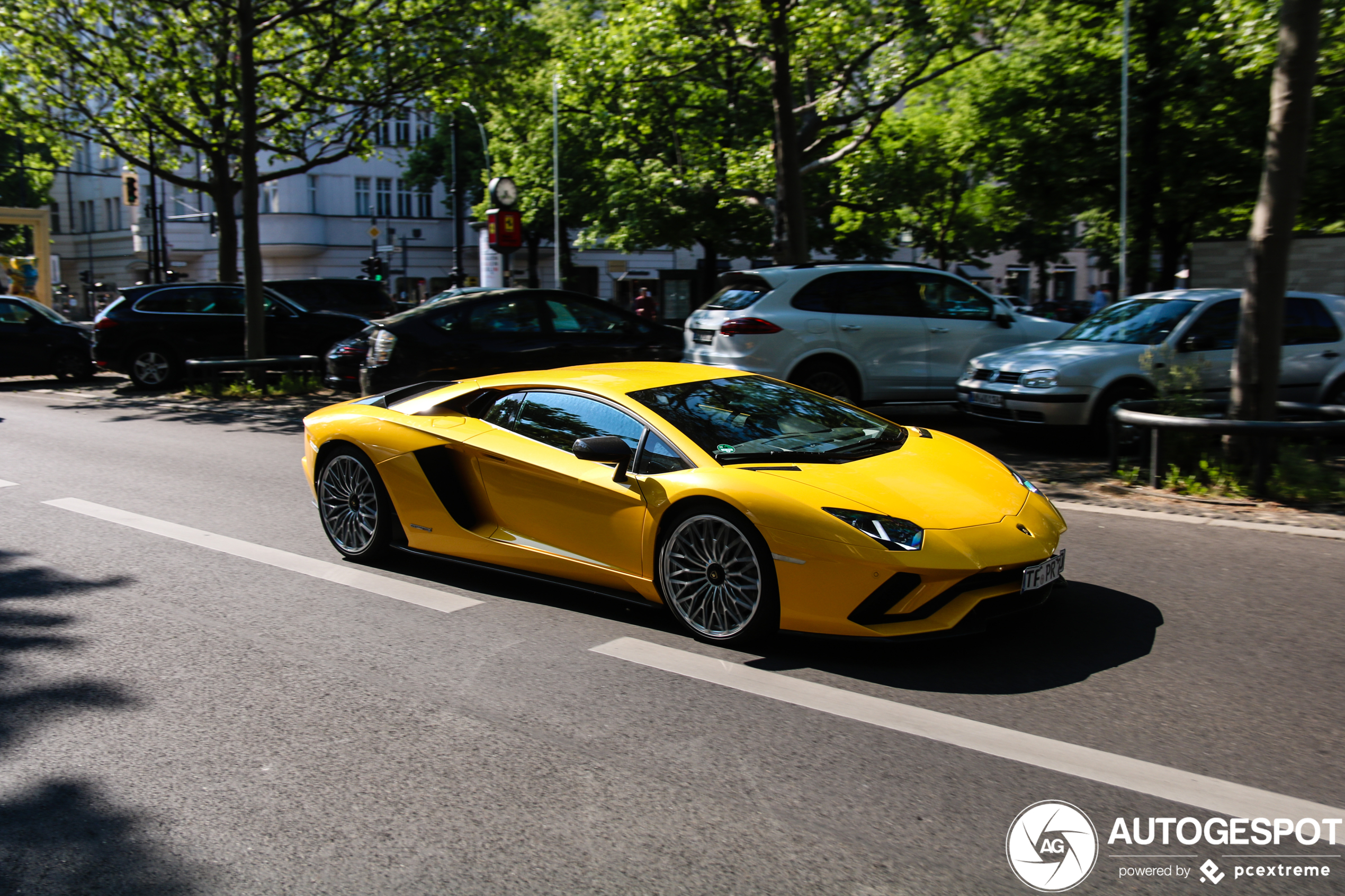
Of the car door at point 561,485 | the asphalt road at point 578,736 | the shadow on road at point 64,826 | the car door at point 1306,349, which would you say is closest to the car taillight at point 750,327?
the car door at point 1306,349

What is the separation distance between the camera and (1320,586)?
5.83m

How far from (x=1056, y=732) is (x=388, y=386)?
389 inches

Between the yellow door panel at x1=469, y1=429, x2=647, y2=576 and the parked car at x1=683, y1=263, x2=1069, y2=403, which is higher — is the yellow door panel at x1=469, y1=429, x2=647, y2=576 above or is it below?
below

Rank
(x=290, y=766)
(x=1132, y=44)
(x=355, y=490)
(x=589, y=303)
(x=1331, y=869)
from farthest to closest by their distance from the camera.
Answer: (x=1132, y=44) → (x=589, y=303) → (x=355, y=490) → (x=290, y=766) → (x=1331, y=869)

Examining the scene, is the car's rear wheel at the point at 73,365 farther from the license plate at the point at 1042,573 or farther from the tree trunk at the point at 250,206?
the license plate at the point at 1042,573

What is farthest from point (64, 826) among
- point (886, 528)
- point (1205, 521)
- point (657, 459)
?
point (1205, 521)

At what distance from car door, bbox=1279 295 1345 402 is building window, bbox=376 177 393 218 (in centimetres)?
5901

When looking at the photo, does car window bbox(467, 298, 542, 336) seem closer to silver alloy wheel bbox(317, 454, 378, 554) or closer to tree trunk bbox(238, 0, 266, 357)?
tree trunk bbox(238, 0, 266, 357)

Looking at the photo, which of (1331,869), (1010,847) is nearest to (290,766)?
(1010,847)

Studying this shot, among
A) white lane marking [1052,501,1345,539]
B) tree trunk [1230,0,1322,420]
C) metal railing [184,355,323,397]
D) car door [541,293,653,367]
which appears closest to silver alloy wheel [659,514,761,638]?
white lane marking [1052,501,1345,539]

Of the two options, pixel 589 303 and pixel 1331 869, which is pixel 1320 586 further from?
pixel 589 303

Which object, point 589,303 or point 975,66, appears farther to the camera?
point 975,66

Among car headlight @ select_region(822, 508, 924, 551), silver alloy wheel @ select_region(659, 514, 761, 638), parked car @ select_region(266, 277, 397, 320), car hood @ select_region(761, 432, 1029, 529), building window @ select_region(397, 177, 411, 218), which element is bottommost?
silver alloy wheel @ select_region(659, 514, 761, 638)

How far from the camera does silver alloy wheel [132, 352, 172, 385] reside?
18422 mm
